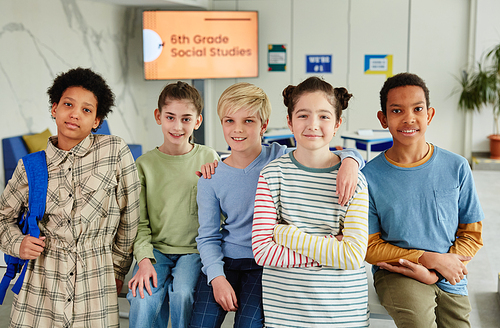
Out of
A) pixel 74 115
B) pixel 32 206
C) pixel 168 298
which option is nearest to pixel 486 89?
pixel 168 298

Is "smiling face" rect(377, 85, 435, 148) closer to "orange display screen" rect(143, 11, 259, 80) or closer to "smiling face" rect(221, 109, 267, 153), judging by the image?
"smiling face" rect(221, 109, 267, 153)

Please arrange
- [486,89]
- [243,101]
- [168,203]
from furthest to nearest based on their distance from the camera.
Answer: [486,89] → [168,203] → [243,101]

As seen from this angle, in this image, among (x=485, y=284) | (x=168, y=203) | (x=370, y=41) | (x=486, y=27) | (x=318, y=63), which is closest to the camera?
(x=168, y=203)

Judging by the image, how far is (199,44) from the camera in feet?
19.4

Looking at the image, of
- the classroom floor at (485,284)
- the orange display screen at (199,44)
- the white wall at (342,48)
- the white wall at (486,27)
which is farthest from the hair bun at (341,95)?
the white wall at (486,27)

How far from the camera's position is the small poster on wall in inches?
257

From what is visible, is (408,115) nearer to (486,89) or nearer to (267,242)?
(267,242)

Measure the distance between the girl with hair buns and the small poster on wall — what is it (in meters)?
5.30

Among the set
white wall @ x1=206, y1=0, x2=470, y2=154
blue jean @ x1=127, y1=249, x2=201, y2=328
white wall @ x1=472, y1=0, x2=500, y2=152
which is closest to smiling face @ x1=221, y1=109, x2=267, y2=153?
blue jean @ x1=127, y1=249, x2=201, y2=328

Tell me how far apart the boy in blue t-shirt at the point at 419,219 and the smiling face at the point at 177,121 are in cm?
74

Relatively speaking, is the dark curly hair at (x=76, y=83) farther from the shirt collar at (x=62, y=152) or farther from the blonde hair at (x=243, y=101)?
the blonde hair at (x=243, y=101)

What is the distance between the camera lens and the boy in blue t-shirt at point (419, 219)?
4.62 ft

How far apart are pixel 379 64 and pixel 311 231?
18.2ft

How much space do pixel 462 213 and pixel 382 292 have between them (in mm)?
402
